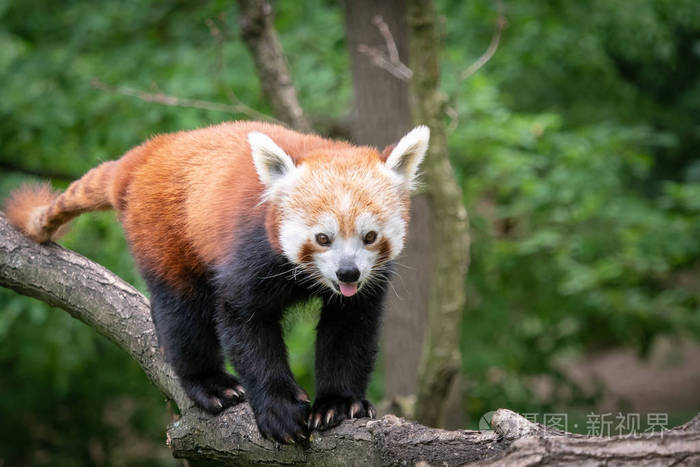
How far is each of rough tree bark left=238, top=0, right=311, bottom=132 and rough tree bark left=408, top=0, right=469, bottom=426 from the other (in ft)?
3.07

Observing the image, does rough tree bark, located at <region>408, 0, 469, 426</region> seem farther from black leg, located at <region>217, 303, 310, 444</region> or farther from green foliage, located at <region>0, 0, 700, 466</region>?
black leg, located at <region>217, 303, 310, 444</region>

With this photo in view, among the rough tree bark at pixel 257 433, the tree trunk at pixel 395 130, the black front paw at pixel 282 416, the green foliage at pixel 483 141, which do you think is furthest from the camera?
the green foliage at pixel 483 141

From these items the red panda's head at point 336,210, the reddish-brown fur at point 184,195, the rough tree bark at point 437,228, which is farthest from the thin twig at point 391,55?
the red panda's head at point 336,210

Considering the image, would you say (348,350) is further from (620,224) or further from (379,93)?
(620,224)

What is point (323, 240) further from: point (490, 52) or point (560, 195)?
point (560, 195)

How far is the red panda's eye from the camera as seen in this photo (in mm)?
2920

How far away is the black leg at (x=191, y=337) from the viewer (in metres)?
3.28

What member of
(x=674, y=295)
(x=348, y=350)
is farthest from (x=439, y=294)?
(x=674, y=295)

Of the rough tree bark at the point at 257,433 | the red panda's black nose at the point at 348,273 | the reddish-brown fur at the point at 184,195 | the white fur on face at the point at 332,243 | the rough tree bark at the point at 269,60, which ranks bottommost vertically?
the rough tree bark at the point at 257,433

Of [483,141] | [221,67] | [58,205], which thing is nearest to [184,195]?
[58,205]

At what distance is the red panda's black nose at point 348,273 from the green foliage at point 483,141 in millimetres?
2467

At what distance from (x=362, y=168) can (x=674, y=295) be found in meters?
4.71

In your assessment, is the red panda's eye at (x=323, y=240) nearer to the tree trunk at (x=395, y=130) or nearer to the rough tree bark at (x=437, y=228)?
the rough tree bark at (x=437, y=228)

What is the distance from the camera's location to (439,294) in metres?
4.45
